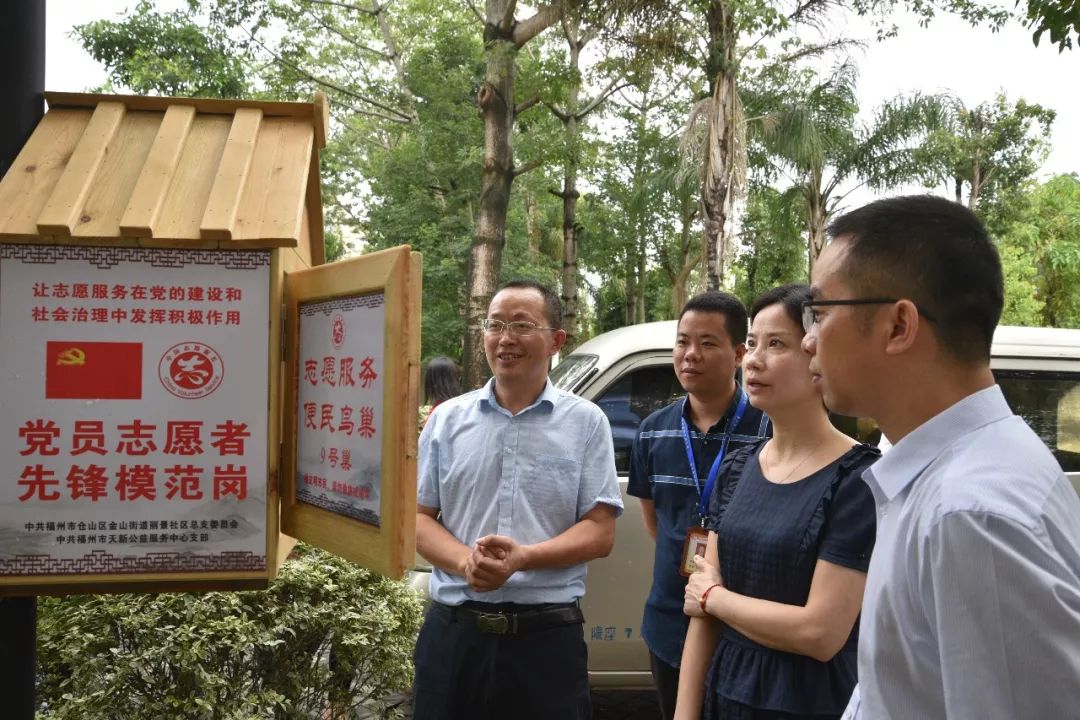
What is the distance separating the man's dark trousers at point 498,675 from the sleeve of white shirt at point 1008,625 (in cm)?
180

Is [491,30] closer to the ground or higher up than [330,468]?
higher up

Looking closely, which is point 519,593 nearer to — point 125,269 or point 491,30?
point 125,269

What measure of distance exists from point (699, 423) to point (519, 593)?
89 centimetres

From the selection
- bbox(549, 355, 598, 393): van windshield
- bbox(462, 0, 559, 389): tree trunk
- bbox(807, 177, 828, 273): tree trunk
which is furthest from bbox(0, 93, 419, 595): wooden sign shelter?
bbox(807, 177, 828, 273): tree trunk

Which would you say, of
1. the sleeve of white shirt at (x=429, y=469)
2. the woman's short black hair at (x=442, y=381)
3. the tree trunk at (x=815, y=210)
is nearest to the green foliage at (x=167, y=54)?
the woman's short black hair at (x=442, y=381)

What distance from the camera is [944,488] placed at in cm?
118

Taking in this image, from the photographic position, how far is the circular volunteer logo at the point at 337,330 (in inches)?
74.2

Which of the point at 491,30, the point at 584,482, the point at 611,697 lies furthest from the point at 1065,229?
the point at 584,482

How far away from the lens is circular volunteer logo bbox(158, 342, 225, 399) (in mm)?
1874

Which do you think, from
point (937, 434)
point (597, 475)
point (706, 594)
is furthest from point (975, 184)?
point (937, 434)

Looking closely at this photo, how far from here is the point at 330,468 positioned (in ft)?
6.27

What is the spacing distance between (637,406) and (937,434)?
3.45 m

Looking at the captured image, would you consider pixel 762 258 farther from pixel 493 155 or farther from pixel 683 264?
pixel 493 155

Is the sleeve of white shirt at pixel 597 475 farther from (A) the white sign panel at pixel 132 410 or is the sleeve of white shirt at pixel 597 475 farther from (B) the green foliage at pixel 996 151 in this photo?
(B) the green foliage at pixel 996 151
